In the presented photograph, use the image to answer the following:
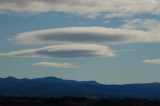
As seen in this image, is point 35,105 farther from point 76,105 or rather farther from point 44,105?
point 76,105

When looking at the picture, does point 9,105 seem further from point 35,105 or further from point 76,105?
point 76,105

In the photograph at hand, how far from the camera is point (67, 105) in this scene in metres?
197

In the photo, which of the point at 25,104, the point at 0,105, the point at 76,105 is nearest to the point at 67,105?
the point at 76,105

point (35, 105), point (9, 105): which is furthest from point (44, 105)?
point (9, 105)

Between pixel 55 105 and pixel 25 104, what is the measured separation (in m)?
14.0

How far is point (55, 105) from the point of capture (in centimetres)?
19638

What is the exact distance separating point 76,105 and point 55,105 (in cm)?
967

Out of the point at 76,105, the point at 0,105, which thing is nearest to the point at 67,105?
the point at 76,105

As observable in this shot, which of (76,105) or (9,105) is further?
(76,105)

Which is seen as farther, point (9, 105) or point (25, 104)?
point (25, 104)

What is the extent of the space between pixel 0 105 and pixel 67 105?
33883mm

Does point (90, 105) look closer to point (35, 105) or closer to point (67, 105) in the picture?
point (67, 105)

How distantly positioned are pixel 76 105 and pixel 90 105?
642 cm

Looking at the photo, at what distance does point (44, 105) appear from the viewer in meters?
194
